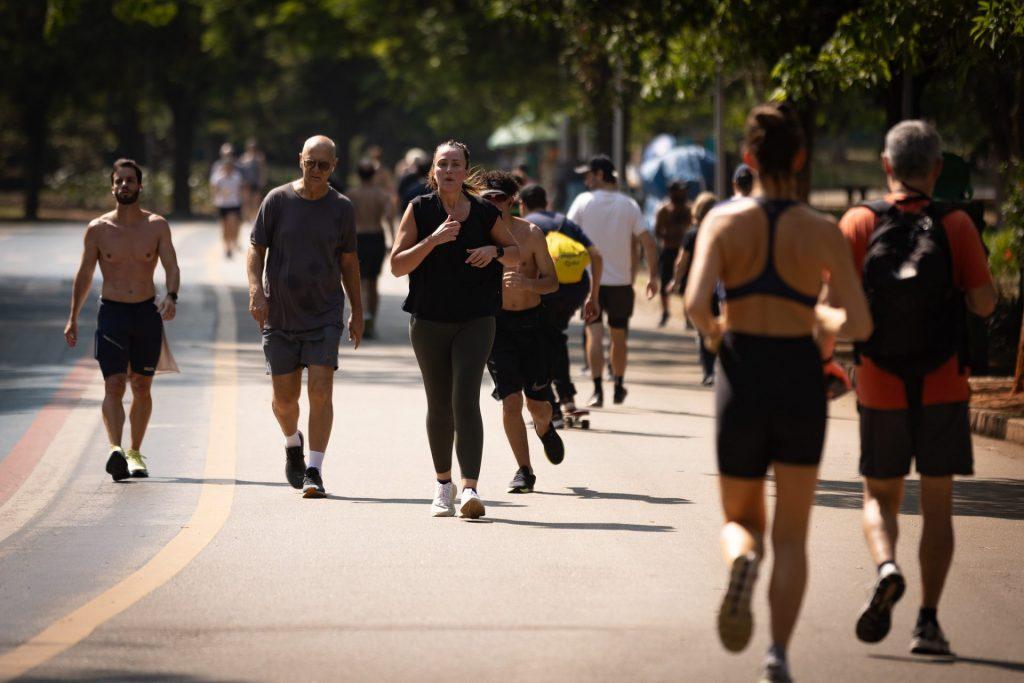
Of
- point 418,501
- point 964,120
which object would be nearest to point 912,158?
point 418,501

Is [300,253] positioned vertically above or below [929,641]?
above

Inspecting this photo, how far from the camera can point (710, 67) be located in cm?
1850

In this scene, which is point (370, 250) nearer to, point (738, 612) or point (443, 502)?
point (443, 502)

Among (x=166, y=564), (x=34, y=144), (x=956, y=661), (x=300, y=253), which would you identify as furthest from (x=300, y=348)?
(x=34, y=144)

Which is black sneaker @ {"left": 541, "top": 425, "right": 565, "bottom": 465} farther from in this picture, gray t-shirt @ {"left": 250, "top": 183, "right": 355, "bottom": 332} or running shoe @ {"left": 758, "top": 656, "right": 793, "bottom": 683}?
running shoe @ {"left": 758, "top": 656, "right": 793, "bottom": 683}

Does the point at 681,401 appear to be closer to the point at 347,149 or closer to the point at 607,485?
the point at 607,485

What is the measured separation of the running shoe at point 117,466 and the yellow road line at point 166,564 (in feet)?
1.52

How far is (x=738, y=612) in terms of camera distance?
5.40 m

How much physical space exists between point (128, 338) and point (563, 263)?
2869 millimetres

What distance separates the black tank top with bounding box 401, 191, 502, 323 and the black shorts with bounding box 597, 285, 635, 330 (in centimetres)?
575

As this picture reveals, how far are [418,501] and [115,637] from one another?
10.8ft

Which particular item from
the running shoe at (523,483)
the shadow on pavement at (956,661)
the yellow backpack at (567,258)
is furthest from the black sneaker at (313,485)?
the shadow on pavement at (956,661)

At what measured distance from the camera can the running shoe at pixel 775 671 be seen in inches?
217

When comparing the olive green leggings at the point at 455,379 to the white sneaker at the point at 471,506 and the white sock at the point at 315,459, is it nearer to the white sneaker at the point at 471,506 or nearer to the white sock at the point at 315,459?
the white sneaker at the point at 471,506
